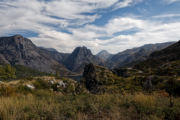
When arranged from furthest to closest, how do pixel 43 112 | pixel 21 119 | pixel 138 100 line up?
1. pixel 138 100
2. pixel 43 112
3. pixel 21 119

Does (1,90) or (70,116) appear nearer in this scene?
(70,116)

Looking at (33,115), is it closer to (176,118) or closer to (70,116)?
(70,116)

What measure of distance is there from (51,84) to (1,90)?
858cm

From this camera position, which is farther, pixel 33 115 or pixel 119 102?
pixel 119 102

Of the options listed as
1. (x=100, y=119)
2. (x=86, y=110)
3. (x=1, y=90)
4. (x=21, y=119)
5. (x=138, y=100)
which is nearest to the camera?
(x=21, y=119)

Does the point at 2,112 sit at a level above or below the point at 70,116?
above

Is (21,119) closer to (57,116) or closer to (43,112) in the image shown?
(43,112)

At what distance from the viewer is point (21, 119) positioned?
14.3 feet

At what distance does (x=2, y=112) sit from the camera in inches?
181

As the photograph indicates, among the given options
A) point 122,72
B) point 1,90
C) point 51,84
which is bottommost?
point 122,72

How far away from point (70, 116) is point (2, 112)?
8.36 feet

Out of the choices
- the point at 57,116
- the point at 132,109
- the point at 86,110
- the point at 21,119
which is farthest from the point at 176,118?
the point at 21,119

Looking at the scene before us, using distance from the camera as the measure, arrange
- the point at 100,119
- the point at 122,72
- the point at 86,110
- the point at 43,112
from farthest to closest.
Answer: the point at 122,72
the point at 86,110
the point at 43,112
the point at 100,119

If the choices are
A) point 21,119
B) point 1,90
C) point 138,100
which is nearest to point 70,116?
point 21,119
